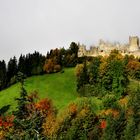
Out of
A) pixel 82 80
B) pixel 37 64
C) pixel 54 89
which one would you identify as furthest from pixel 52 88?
pixel 37 64

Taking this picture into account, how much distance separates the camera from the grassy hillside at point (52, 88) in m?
152

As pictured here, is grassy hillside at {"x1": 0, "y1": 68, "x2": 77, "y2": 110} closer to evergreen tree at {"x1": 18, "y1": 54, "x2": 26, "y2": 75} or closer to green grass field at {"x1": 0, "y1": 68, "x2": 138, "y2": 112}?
green grass field at {"x1": 0, "y1": 68, "x2": 138, "y2": 112}

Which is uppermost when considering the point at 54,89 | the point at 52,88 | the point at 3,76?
the point at 3,76

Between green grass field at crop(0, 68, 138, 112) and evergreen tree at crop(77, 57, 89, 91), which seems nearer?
green grass field at crop(0, 68, 138, 112)

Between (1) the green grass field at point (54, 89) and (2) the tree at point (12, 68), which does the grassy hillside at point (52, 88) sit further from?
(2) the tree at point (12, 68)

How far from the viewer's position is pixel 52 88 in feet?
535

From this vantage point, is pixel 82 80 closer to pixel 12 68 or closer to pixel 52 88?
pixel 52 88

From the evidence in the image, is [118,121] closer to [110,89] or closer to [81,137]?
[81,137]

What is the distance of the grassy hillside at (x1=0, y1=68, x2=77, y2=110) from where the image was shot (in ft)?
499

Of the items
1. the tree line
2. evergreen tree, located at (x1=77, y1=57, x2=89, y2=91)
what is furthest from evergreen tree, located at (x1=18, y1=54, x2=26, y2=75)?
evergreen tree, located at (x1=77, y1=57, x2=89, y2=91)

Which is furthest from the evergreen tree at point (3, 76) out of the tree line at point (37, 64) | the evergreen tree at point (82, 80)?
the evergreen tree at point (82, 80)

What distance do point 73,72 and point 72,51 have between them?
22.3 metres

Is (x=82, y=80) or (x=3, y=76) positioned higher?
(x=3, y=76)

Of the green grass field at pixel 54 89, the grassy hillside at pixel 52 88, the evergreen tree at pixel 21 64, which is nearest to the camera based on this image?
the green grass field at pixel 54 89
